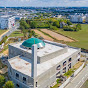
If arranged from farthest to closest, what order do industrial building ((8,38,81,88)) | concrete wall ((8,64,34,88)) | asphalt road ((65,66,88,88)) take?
asphalt road ((65,66,88,88)) < concrete wall ((8,64,34,88)) < industrial building ((8,38,81,88))

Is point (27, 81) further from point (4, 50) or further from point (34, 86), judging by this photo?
point (4, 50)

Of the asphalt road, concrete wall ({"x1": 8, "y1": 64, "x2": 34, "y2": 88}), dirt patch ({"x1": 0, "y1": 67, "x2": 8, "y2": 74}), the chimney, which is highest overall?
the chimney

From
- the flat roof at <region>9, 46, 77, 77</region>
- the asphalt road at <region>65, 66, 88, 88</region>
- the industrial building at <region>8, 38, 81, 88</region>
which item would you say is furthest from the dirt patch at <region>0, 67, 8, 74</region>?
the asphalt road at <region>65, 66, 88, 88</region>

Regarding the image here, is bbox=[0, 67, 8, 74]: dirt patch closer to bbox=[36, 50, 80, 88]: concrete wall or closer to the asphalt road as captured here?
bbox=[36, 50, 80, 88]: concrete wall

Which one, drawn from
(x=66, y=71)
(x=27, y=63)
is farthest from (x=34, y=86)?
(x=66, y=71)

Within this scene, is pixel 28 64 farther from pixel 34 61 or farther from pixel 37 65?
pixel 34 61

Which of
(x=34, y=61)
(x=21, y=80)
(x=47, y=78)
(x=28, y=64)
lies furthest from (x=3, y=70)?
(x=34, y=61)

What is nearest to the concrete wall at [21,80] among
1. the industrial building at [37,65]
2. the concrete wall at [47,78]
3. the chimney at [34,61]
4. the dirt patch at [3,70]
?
the industrial building at [37,65]

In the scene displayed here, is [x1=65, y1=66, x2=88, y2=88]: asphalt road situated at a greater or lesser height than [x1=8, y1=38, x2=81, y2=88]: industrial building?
lesser
